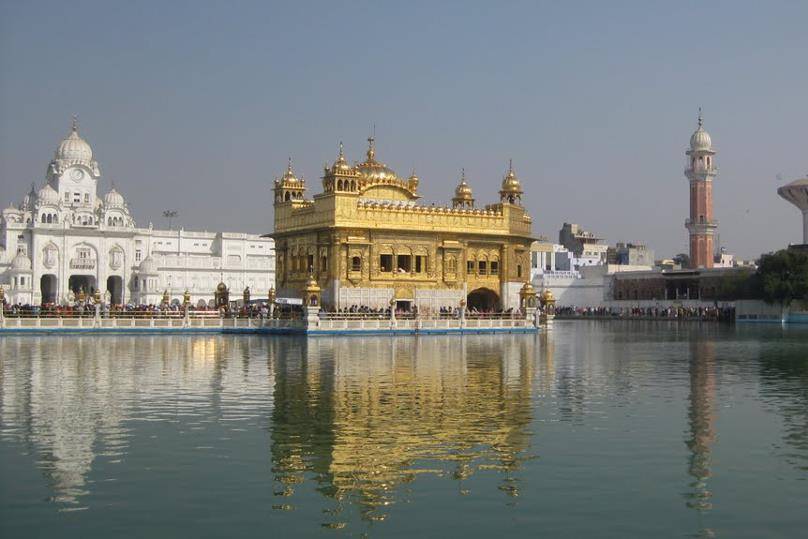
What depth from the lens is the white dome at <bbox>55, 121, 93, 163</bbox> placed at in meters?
89.3

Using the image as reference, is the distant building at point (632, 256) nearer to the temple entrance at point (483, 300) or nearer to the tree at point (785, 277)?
the tree at point (785, 277)

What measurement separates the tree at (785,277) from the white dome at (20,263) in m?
55.0

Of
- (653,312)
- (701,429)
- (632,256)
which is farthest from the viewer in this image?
(632,256)

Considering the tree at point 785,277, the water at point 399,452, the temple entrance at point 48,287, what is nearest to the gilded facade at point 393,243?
the water at point 399,452

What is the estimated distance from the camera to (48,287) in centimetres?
8431

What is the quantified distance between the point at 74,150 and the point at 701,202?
192ft

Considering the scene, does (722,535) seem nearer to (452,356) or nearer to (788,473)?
(788,473)

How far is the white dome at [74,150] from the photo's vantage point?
293 ft

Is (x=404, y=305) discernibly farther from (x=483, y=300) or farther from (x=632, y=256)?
(x=632, y=256)

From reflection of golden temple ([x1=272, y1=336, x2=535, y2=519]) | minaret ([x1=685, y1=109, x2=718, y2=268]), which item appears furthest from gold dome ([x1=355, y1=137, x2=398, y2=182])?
minaret ([x1=685, y1=109, x2=718, y2=268])

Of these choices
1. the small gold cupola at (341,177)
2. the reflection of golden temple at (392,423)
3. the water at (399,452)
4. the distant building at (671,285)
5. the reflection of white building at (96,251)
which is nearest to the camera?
the water at (399,452)

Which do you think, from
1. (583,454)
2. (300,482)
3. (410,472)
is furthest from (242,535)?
(583,454)

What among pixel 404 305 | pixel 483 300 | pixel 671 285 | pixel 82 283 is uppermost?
pixel 82 283

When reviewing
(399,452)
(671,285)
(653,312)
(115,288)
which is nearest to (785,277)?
(653,312)
